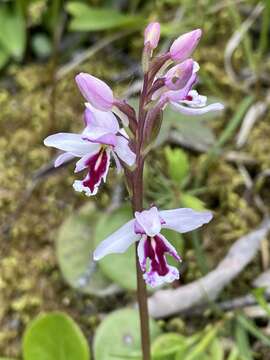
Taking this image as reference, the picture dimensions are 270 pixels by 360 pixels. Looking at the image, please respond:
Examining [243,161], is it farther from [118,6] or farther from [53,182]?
[118,6]

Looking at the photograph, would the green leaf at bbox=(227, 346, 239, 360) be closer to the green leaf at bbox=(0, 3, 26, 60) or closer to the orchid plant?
the orchid plant

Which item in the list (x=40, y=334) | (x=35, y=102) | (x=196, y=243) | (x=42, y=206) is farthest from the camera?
(x=35, y=102)

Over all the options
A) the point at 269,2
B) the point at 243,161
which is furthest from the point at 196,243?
the point at 269,2

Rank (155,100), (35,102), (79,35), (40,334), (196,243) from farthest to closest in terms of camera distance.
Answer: (79,35)
(35,102)
(196,243)
(40,334)
(155,100)

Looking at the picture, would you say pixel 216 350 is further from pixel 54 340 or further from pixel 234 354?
pixel 54 340

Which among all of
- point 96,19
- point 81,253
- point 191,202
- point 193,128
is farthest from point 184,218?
point 96,19

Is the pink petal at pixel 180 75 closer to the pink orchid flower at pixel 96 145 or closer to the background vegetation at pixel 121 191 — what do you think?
the pink orchid flower at pixel 96 145

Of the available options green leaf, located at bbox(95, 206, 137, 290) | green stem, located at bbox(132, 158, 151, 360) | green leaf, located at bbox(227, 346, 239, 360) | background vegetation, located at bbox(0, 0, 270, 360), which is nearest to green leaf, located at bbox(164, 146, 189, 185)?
background vegetation, located at bbox(0, 0, 270, 360)
